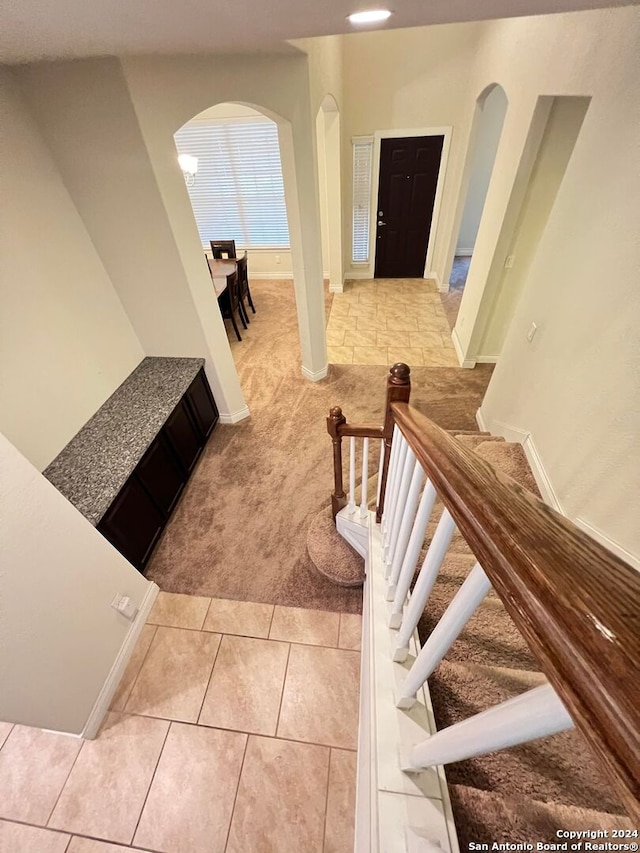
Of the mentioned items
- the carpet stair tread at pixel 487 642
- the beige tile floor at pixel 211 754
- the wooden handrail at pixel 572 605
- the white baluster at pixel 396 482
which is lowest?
the beige tile floor at pixel 211 754

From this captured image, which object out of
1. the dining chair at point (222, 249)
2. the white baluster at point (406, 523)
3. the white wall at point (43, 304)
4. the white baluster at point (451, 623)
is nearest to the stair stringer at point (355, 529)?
the white baluster at point (406, 523)

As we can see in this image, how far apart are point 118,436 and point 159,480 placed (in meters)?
0.42

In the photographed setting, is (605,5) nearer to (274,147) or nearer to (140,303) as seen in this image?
(140,303)

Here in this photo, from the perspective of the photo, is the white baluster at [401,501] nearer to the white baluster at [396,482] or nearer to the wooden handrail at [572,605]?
the white baluster at [396,482]

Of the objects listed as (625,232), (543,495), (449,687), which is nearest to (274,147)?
(625,232)

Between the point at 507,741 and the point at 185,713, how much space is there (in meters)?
1.94

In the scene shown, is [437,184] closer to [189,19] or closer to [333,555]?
[189,19]

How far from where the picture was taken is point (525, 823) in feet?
2.36

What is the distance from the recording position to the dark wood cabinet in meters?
2.18

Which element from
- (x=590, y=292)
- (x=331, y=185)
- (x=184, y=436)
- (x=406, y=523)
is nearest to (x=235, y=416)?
(x=184, y=436)

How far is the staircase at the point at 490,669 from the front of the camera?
306mm

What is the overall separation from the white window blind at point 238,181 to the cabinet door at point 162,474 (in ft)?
13.7

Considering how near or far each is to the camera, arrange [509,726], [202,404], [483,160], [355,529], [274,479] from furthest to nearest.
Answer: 1. [483,160]
2. [202,404]
3. [274,479]
4. [355,529]
5. [509,726]

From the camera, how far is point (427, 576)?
73cm
